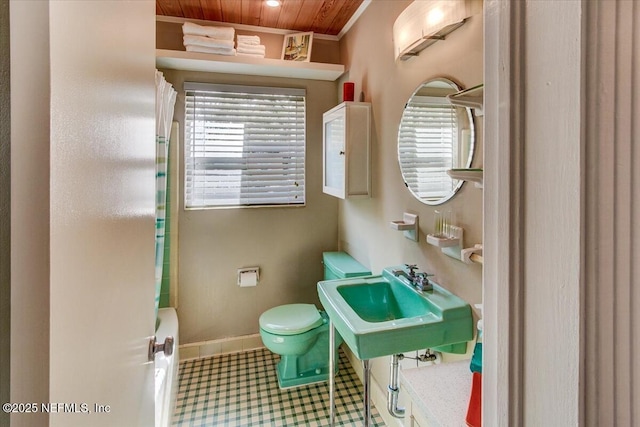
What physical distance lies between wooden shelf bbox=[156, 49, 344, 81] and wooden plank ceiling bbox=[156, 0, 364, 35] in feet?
0.92

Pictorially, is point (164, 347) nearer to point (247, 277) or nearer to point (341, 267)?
point (341, 267)

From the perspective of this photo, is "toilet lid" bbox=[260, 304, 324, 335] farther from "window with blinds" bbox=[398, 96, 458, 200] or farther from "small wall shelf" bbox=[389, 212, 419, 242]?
"window with blinds" bbox=[398, 96, 458, 200]

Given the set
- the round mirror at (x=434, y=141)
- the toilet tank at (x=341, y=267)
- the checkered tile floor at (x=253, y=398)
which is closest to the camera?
the round mirror at (x=434, y=141)

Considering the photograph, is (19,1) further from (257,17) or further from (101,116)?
(257,17)

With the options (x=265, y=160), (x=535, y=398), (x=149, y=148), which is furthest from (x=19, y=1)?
(x=265, y=160)

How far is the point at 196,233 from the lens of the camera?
2527mm

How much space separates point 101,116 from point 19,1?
22cm

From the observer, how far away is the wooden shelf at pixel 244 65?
88.1 inches

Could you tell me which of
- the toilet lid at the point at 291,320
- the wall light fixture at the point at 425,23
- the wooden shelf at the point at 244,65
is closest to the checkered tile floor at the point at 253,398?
the toilet lid at the point at 291,320

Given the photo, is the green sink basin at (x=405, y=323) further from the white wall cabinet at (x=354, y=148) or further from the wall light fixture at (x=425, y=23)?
the wall light fixture at (x=425, y=23)

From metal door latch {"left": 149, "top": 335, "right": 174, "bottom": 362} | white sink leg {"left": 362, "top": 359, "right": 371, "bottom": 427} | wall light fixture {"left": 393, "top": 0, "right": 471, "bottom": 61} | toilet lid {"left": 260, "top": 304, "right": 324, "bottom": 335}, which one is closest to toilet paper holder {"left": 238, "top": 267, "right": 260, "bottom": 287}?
toilet lid {"left": 260, "top": 304, "right": 324, "bottom": 335}

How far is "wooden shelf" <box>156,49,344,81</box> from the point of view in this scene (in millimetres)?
2238

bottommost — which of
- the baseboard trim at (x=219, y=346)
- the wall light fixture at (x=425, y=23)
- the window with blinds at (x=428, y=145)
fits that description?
the baseboard trim at (x=219, y=346)

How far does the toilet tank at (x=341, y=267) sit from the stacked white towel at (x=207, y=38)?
1632mm
